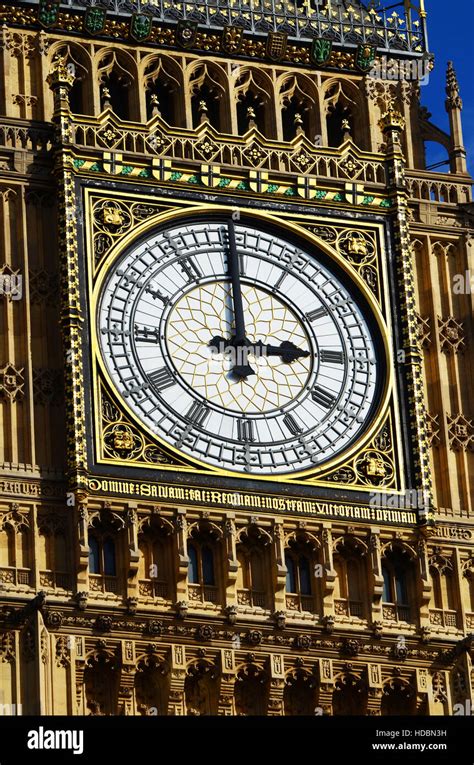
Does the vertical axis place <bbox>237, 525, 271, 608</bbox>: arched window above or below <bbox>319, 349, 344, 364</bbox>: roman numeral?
below

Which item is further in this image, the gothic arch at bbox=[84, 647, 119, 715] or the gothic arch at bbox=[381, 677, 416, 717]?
the gothic arch at bbox=[381, 677, 416, 717]

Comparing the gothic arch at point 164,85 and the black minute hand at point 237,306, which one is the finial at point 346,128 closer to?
the gothic arch at point 164,85

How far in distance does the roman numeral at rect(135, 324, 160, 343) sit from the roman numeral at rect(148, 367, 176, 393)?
0.38 meters

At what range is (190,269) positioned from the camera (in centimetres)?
4700

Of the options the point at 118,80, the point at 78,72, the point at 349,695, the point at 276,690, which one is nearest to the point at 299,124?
the point at 118,80

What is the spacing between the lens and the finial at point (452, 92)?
1953 inches

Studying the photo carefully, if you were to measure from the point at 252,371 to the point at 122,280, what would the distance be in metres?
1.74

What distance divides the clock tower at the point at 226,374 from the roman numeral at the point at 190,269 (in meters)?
0.02

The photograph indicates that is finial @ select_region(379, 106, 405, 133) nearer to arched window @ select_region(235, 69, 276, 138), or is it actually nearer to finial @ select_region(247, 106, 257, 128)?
arched window @ select_region(235, 69, 276, 138)

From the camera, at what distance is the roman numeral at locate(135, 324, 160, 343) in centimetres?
4638

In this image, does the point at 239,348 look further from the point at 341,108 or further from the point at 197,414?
the point at 341,108

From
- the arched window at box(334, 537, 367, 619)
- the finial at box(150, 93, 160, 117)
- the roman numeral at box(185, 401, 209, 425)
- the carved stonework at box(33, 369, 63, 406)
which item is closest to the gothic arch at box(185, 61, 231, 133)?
the finial at box(150, 93, 160, 117)

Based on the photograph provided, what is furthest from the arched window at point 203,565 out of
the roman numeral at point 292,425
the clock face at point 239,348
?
the roman numeral at point 292,425
